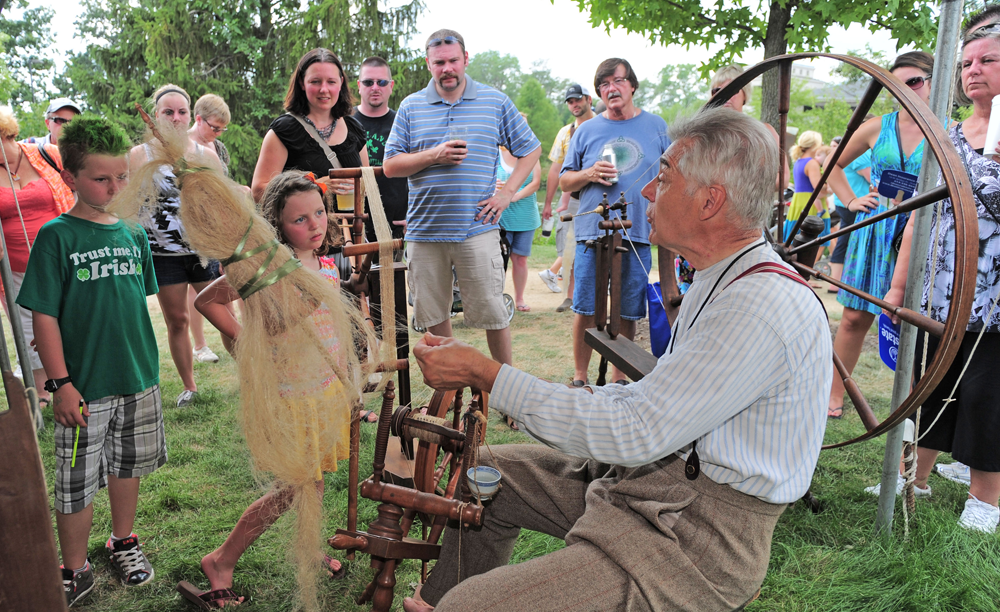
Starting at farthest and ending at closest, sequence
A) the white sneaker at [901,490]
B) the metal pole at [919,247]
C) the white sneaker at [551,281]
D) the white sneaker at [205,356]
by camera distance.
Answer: the white sneaker at [551,281] < the white sneaker at [205,356] < the white sneaker at [901,490] < the metal pole at [919,247]

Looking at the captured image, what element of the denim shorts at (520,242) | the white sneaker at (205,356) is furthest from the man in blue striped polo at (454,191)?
the denim shorts at (520,242)

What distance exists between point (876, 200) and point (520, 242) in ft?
12.0

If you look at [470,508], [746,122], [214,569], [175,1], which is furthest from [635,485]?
[175,1]

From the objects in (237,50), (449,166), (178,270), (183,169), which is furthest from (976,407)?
(237,50)

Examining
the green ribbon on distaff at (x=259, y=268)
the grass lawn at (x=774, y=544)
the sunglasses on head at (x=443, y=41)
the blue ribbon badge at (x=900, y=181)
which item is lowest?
the grass lawn at (x=774, y=544)

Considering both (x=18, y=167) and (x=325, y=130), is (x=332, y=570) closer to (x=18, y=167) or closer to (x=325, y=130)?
(x=325, y=130)

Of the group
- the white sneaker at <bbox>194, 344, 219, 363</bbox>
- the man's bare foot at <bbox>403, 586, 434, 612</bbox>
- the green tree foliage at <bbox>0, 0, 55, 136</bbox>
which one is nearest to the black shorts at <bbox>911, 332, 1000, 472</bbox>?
the man's bare foot at <bbox>403, 586, 434, 612</bbox>

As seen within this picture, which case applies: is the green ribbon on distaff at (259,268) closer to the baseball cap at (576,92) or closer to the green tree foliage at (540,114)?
the baseball cap at (576,92)

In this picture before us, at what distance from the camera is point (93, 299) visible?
6.77ft

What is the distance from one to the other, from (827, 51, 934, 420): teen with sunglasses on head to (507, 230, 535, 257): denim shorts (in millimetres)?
3369

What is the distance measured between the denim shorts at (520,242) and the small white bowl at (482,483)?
4.97 meters

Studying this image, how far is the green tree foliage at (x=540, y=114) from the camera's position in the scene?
91.3 feet

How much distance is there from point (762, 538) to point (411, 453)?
3.72 ft

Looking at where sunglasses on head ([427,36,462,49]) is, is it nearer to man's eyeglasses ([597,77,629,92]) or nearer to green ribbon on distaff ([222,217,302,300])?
man's eyeglasses ([597,77,629,92])
